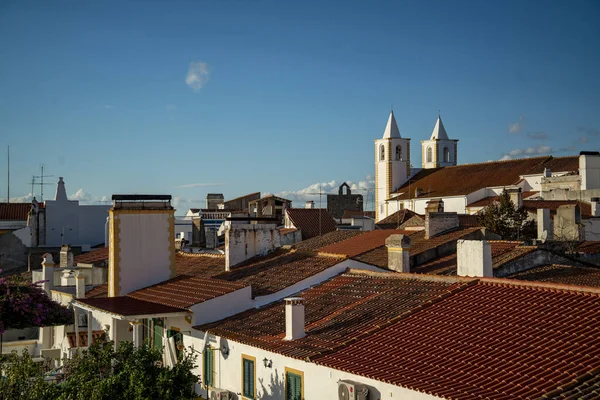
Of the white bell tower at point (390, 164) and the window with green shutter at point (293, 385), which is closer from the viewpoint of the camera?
the window with green shutter at point (293, 385)

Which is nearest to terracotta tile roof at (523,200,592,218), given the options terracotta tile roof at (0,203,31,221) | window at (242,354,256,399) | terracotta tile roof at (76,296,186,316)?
terracotta tile roof at (76,296,186,316)

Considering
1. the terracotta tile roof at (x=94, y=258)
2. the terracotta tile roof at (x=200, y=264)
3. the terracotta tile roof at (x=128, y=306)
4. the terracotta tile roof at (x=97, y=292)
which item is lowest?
the terracotta tile roof at (x=97, y=292)

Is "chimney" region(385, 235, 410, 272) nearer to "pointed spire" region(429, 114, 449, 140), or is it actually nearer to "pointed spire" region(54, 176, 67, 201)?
"pointed spire" region(54, 176, 67, 201)

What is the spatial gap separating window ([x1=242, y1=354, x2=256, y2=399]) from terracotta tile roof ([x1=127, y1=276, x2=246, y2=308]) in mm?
3341

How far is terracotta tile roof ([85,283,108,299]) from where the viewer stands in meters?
30.2

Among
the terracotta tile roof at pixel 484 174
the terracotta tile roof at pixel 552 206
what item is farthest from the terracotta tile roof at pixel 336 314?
the terracotta tile roof at pixel 484 174

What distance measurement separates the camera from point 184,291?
23.3 metres

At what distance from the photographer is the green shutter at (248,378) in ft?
57.5

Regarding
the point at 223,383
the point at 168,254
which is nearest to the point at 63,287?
the point at 168,254

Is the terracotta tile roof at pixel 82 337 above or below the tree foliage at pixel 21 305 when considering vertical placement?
below

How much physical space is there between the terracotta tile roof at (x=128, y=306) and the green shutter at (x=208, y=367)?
1550 millimetres

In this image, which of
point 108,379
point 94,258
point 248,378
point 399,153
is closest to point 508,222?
point 94,258

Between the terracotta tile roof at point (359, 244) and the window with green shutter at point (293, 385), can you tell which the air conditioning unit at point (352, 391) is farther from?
the terracotta tile roof at point (359, 244)

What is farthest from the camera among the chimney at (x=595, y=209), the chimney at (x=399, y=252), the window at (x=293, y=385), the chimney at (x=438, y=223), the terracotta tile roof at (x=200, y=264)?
the chimney at (x=595, y=209)
